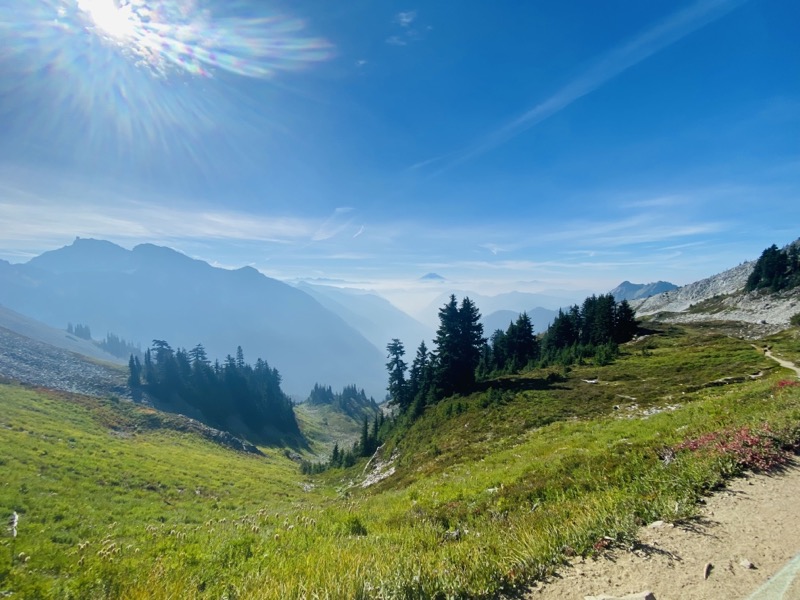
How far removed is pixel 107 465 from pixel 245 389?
10390 cm

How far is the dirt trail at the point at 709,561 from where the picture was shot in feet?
14.3

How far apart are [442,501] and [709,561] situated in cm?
927

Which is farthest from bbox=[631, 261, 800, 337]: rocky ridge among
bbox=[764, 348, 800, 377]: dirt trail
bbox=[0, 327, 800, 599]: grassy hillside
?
bbox=[0, 327, 800, 599]: grassy hillside

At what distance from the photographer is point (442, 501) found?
12.8m

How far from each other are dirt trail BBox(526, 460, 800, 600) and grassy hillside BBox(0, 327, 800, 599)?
0.37 metres

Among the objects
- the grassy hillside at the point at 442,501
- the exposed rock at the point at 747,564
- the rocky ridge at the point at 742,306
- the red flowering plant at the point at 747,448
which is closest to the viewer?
the exposed rock at the point at 747,564

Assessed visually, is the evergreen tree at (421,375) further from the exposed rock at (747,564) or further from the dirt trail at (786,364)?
the exposed rock at (747,564)

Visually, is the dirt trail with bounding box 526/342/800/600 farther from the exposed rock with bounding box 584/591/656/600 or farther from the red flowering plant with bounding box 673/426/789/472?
the red flowering plant with bounding box 673/426/789/472

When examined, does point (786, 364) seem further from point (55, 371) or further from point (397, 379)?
point (55, 371)

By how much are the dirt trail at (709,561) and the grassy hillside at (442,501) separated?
14.7 inches

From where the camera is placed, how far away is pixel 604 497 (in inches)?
290

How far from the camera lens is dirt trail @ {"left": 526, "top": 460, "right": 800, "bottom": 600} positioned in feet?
14.3

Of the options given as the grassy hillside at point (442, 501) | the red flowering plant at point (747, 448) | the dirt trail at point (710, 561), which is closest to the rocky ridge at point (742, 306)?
the grassy hillside at point (442, 501)

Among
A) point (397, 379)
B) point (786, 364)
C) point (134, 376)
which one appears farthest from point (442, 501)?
point (134, 376)
